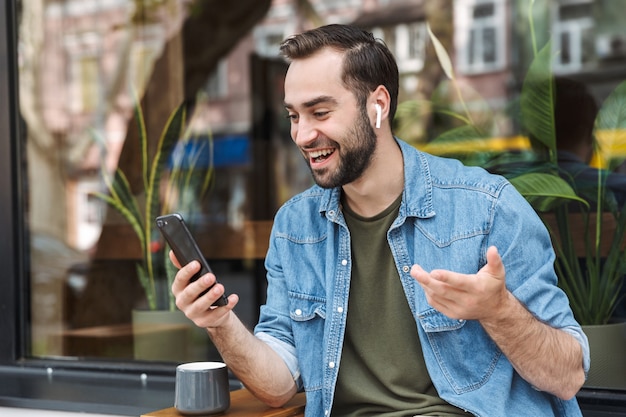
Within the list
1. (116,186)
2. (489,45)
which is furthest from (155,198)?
(489,45)

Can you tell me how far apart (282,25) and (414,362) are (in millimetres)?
3274

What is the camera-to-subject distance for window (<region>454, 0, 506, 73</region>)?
3.97m

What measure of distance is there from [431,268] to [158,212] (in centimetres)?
172

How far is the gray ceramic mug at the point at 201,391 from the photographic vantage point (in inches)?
66.9

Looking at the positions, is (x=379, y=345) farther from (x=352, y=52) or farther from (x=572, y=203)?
(x=572, y=203)

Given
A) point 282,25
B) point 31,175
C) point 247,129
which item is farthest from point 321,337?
point 247,129

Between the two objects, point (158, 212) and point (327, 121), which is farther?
point (158, 212)

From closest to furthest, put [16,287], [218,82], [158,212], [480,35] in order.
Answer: [16,287] < [158,212] < [480,35] < [218,82]

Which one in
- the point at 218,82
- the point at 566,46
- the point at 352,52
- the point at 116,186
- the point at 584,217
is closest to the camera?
the point at 352,52

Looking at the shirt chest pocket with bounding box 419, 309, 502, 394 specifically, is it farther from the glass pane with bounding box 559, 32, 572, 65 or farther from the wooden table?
the glass pane with bounding box 559, 32, 572, 65

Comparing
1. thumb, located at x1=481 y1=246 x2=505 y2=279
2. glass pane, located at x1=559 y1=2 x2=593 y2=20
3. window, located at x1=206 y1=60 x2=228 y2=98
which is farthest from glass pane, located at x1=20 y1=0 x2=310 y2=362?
glass pane, located at x1=559 y1=2 x2=593 y2=20

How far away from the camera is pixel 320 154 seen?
1.75 meters

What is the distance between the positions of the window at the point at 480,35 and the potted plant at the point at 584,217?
1357mm

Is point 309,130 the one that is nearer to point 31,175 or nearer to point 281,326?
point 281,326
